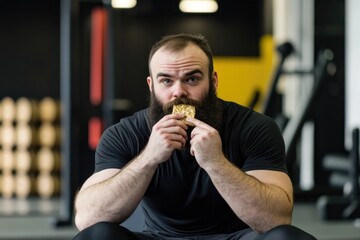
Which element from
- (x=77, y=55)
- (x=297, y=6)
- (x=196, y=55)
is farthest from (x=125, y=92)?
(x=196, y=55)

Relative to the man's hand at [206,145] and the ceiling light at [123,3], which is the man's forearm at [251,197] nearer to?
the man's hand at [206,145]

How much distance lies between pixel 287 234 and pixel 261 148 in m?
0.37

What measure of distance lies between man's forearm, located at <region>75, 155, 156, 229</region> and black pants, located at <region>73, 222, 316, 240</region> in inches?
2.9

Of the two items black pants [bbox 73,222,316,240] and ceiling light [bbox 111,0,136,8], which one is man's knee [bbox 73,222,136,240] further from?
ceiling light [bbox 111,0,136,8]

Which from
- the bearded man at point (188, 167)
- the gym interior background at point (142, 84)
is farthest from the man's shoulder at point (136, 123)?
the gym interior background at point (142, 84)

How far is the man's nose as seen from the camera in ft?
7.78

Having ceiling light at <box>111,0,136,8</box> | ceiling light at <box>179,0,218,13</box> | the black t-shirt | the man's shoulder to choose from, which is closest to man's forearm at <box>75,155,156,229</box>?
the black t-shirt

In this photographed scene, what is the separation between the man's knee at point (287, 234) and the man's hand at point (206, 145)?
10.9 inches

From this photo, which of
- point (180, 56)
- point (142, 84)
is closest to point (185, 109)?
point (180, 56)

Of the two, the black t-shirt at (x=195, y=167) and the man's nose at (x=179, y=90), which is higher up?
the man's nose at (x=179, y=90)

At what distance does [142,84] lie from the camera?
8.06 metres

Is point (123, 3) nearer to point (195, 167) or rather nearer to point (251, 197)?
point (195, 167)

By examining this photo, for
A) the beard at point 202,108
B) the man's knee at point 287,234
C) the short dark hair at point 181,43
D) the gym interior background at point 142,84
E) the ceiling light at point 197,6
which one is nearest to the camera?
the man's knee at point 287,234

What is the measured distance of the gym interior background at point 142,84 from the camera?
5340 millimetres
